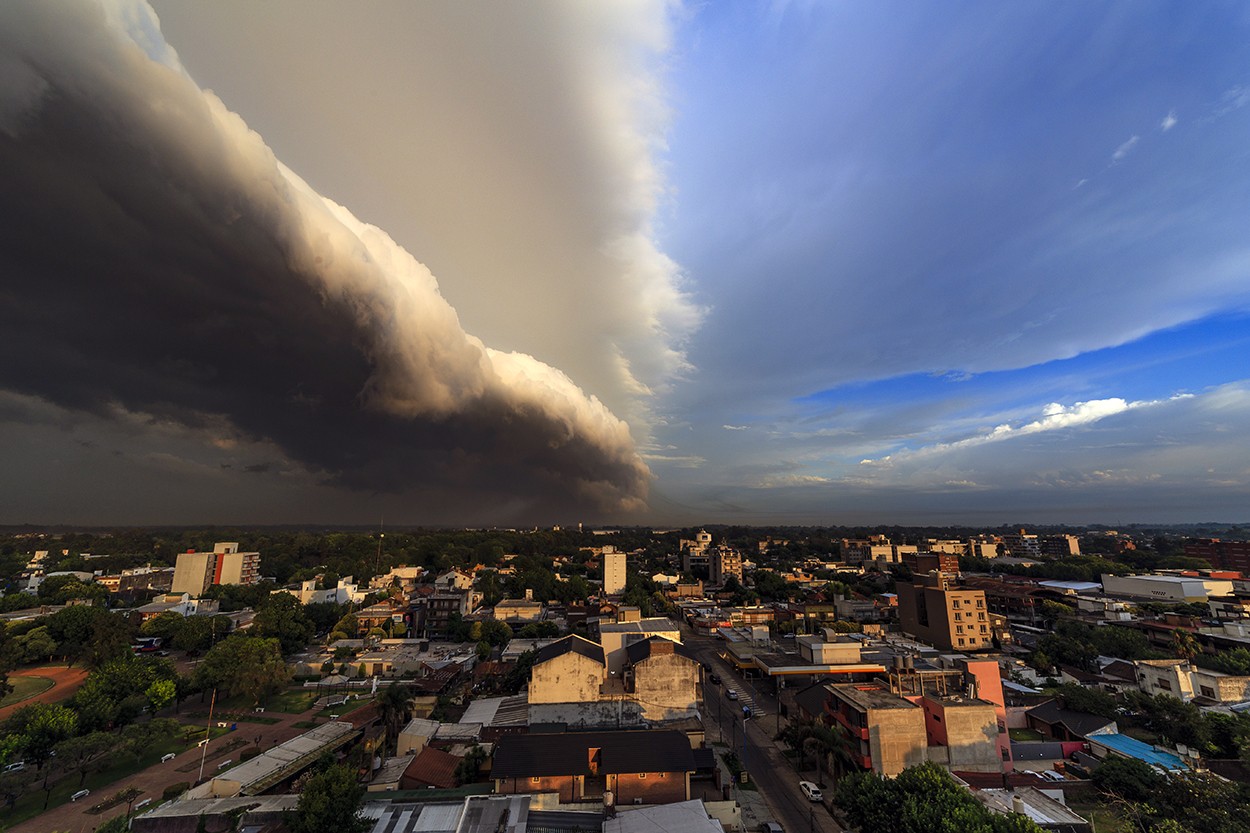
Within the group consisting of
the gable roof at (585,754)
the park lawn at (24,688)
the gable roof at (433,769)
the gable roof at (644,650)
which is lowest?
the park lawn at (24,688)

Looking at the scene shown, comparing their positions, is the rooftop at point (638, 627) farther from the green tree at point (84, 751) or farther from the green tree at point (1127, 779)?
the green tree at point (84, 751)

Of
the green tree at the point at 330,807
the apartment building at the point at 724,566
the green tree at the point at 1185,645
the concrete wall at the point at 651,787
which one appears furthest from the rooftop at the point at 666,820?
the apartment building at the point at 724,566

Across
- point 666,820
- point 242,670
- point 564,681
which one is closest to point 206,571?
point 242,670

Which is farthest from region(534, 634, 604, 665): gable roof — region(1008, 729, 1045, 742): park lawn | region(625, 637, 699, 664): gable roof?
region(1008, 729, 1045, 742): park lawn

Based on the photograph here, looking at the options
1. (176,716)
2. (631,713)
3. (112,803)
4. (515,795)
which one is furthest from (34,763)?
(631,713)

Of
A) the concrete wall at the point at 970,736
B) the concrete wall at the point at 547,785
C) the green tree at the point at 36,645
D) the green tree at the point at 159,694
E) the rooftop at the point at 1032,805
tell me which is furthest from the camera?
the green tree at the point at 36,645

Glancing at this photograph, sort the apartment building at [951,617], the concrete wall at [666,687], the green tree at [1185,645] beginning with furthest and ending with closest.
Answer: the apartment building at [951,617] → the green tree at [1185,645] → the concrete wall at [666,687]

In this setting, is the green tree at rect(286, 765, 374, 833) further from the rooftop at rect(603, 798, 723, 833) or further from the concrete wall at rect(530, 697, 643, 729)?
Result: the concrete wall at rect(530, 697, 643, 729)

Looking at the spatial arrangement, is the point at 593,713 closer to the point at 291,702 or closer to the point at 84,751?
the point at 291,702
